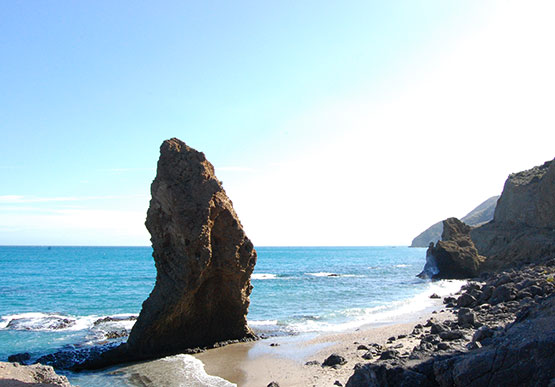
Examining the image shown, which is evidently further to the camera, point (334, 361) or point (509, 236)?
point (509, 236)

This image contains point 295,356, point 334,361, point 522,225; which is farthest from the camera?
point 522,225

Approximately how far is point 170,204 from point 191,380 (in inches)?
268

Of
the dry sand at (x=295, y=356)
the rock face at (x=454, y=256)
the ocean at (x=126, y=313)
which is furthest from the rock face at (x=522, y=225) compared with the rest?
the dry sand at (x=295, y=356)

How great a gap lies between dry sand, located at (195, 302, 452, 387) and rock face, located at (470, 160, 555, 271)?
2772 cm

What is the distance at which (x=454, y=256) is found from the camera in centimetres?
4766

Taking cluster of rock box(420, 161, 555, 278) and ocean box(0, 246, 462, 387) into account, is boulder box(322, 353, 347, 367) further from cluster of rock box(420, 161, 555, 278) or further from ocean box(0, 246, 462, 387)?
cluster of rock box(420, 161, 555, 278)

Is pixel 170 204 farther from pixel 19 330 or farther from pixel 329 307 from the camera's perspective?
pixel 329 307

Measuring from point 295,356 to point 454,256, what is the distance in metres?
38.0

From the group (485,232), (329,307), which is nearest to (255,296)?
(329,307)

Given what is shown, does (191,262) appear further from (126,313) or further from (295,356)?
(126,313)

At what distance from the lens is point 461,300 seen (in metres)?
22.7

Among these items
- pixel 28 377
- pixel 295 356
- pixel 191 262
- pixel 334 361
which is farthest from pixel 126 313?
pixel 28 377

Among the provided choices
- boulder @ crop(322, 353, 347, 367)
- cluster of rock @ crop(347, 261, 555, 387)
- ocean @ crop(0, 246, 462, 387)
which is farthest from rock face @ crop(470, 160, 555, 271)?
cluster of rock @ crop(347, 261, 555, 387)

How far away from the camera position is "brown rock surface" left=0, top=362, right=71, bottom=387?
8.96 meters
